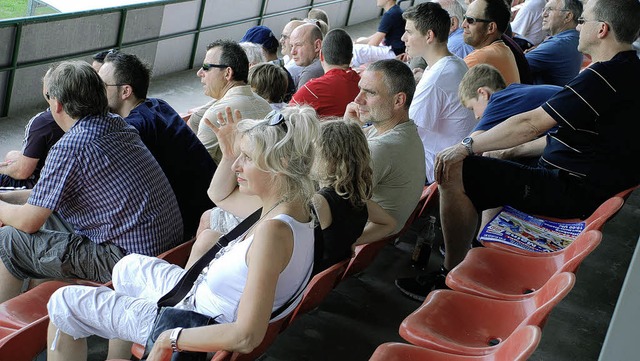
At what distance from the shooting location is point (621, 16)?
12.7ft

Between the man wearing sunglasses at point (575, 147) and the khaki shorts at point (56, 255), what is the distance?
5.62 ft

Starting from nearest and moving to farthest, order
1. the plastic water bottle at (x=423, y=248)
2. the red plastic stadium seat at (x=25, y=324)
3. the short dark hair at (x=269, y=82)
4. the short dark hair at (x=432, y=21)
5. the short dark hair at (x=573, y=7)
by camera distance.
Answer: the red plastic stadium seat at (x=25, y=324) < the plastic water bottle at (x=423, y=248) < the short dark hair at (x=269, y=82) < the short dark hair at (x=432, y=21) < the short dark hair at (x=573, y=7)

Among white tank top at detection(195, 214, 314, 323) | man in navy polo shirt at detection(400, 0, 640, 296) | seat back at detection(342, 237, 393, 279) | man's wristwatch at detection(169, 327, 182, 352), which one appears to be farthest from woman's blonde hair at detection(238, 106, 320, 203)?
man in navy polo shirt at detection(400, 0, 640, 296)

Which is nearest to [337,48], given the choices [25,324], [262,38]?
[262,38]

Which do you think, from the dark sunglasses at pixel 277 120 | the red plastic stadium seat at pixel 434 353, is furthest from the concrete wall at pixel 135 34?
the red plastic stadium seat at pixel 434 353

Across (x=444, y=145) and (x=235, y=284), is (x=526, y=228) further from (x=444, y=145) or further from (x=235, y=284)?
(x=235, y=284)

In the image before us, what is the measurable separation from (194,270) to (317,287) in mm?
557

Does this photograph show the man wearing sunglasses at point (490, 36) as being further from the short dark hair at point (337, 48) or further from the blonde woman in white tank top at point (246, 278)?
the blonde woman in white tank top at point (246, 278)

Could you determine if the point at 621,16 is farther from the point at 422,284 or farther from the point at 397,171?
the point at 422,284

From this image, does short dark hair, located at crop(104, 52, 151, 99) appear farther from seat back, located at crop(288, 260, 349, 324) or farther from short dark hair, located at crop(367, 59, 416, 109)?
seat back, located at crop(288, 260, 349, 324)

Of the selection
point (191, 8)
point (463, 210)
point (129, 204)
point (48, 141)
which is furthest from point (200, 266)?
point (191, 8)

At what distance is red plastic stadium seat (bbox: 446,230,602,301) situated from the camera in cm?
350

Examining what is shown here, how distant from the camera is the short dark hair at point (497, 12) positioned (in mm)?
5758

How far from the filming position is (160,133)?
12.6ft
